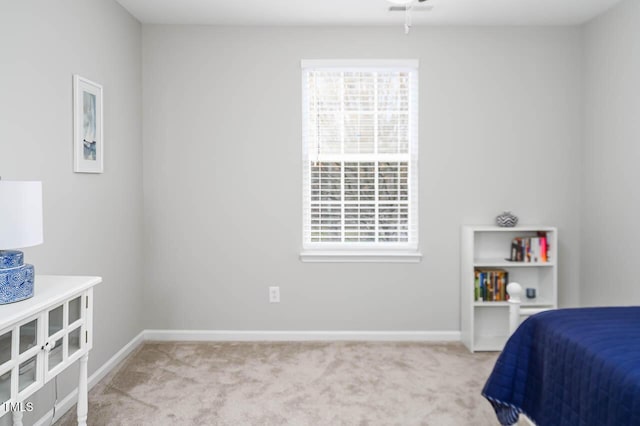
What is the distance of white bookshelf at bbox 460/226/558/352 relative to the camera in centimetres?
351

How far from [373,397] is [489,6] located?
2893 mm

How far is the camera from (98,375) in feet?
9.78

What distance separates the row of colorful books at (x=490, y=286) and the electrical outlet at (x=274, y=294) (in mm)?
1614

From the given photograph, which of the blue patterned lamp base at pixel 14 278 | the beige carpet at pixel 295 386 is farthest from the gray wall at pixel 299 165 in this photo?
the blue patterned lamp base at pixel 14 278

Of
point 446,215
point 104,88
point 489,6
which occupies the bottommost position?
point 446,215

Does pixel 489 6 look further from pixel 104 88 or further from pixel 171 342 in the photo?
pixel 171 342

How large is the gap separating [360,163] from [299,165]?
52cm

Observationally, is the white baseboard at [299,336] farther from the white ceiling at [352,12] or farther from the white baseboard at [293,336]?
the white ceiling at [352,12]

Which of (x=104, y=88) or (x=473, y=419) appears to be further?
(x=104, y=88)

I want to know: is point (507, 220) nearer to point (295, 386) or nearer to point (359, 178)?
point (359, 178)

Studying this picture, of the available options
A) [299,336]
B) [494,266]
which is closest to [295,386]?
[299,336]

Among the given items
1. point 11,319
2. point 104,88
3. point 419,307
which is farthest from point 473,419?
point 104,88

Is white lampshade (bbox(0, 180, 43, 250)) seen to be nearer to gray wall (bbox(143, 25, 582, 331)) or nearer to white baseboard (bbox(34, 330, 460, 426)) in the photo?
gray wall (bbox(143, 25, 582, 331))

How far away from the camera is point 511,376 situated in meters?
2.08
